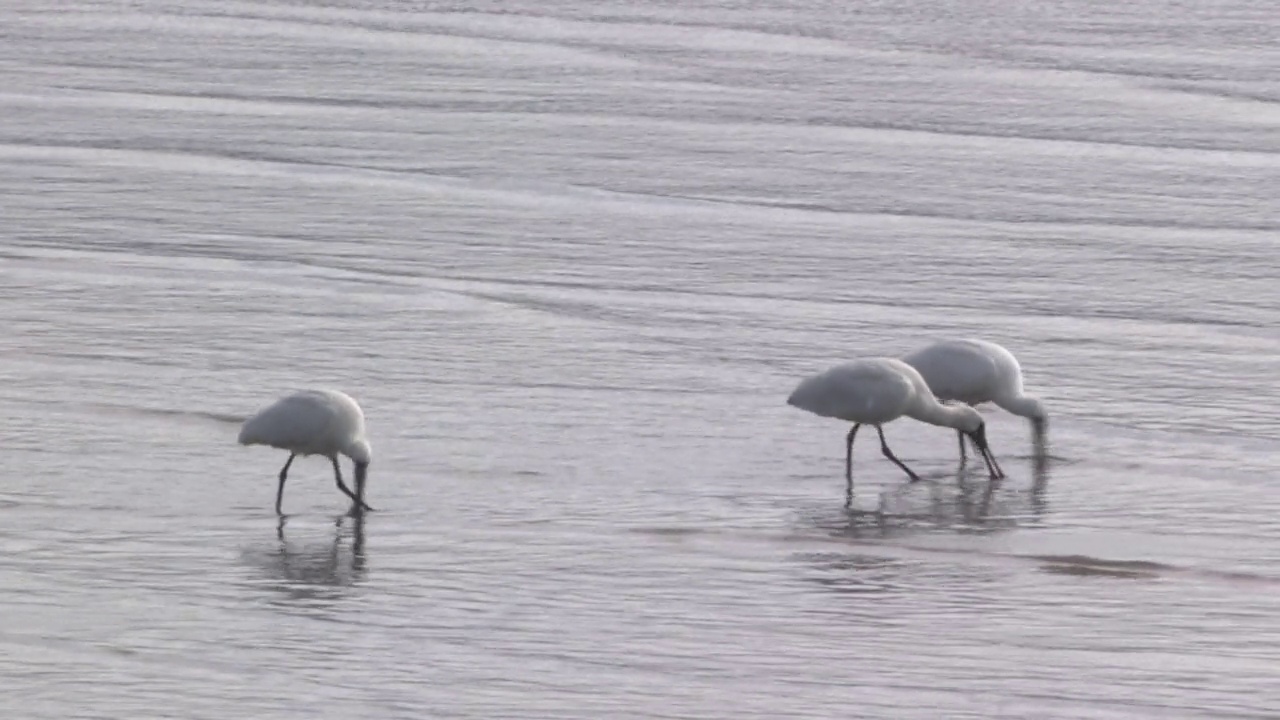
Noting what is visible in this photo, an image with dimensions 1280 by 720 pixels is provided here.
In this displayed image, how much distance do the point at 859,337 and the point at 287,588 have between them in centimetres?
444

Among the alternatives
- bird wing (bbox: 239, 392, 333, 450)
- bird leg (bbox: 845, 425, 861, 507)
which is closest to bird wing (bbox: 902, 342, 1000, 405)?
bird leg (bbox: 845, 425, 861, 507)

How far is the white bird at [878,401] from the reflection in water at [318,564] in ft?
6.18

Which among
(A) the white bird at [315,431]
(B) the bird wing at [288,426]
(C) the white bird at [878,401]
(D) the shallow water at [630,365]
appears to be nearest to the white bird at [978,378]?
(D) the shallow water at [630,365]

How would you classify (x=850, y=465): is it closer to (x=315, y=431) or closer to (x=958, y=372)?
(x=958, y=372)

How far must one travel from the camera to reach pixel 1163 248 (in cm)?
1429

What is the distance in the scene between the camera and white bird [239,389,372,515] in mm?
9500

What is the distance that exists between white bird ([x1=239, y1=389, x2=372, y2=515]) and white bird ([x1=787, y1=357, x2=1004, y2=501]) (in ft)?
5.67

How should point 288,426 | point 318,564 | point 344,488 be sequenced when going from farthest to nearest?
point 344,488 < point 288,426 < point 318,564

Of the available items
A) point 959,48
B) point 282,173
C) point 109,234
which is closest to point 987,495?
point 109,234

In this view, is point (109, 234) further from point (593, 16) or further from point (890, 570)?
point (593, 16)

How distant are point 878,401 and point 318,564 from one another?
2.38 meters

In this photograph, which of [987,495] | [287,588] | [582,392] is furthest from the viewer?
[582,392]

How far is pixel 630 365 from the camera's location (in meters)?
11.8

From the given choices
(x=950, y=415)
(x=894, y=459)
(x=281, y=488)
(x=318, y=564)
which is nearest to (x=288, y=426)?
(x=281, y=488)
